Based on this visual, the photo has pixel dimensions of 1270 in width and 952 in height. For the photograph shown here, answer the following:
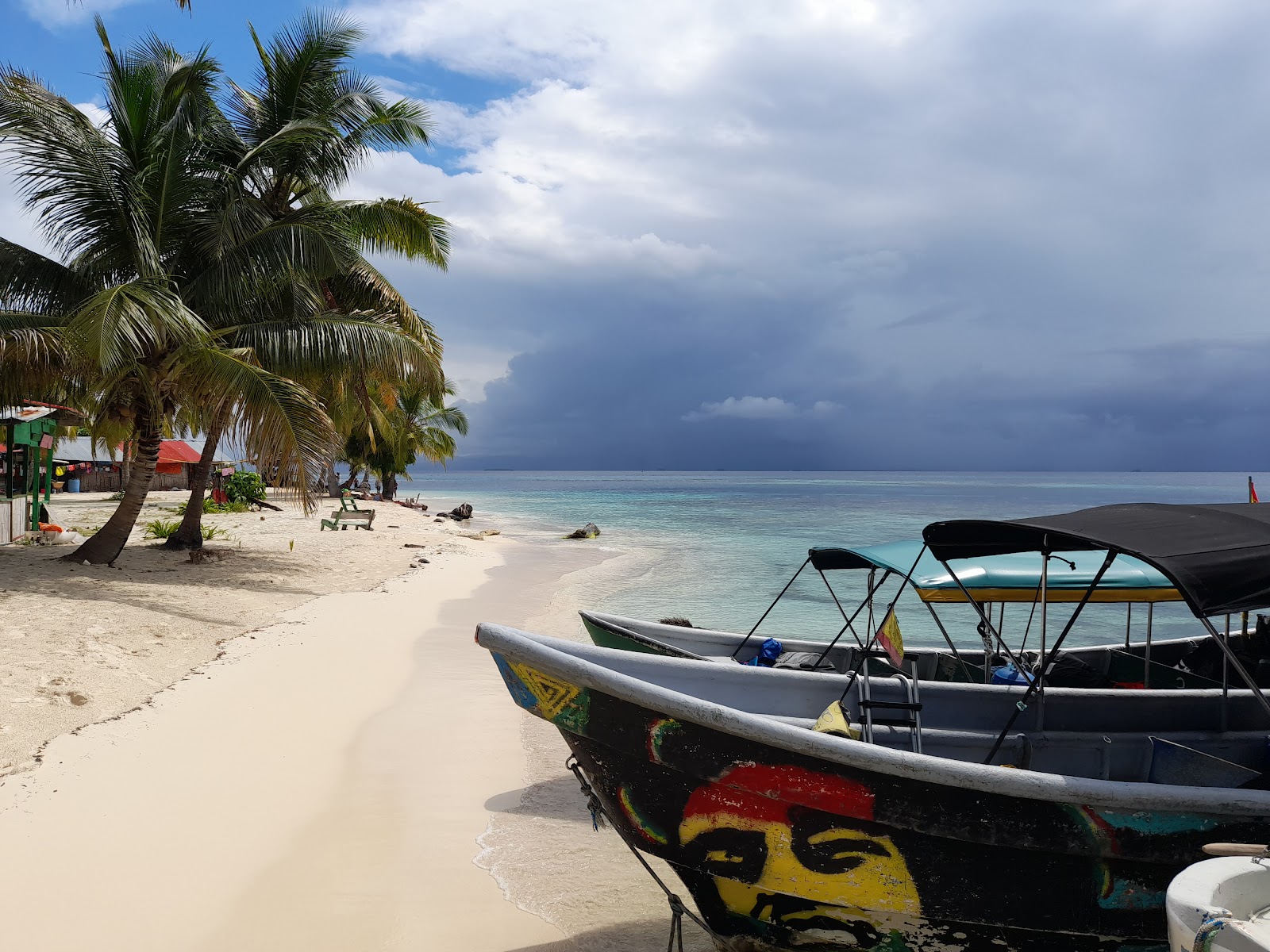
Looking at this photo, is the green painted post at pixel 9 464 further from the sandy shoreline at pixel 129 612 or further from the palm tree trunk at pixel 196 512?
the palm tree trunk at pixel 196 512

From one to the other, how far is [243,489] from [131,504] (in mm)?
20070

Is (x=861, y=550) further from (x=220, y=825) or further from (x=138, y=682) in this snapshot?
(x=138, y=682)

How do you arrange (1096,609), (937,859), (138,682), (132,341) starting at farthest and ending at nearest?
(1096,609)
(132,341)
(138,682)
(937,859)

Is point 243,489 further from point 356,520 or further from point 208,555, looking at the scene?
point 208,555

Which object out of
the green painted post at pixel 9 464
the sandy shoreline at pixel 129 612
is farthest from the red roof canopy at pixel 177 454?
the green painted post at pixel 9 464

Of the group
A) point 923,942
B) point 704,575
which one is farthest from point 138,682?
point 704,575

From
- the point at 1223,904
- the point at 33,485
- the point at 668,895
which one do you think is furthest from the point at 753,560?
the point at 1223,904

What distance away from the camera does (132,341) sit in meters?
10.9

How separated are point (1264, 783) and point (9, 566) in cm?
1426

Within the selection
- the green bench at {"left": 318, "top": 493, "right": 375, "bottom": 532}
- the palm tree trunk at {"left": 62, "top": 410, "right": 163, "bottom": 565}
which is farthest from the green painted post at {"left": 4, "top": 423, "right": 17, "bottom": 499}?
the green bench at {"left": 318, "top": 493, "right": 375, "bottom": 532}

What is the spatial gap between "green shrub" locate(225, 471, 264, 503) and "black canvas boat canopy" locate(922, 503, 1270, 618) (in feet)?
102

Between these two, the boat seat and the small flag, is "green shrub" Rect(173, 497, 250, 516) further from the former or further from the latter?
the small flag

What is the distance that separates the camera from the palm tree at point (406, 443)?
146 ft

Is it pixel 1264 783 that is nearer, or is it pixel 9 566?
pixel 1264 783
